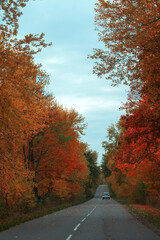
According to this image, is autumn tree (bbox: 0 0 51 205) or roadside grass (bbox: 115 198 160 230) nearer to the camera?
autumn tree (bbox: 0 0 51 205)

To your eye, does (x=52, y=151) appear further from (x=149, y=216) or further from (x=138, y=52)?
(x=138, y=52)

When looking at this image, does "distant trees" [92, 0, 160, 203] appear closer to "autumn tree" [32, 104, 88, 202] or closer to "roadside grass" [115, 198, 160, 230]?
"roadside grass" [115, 198, 160, 230]

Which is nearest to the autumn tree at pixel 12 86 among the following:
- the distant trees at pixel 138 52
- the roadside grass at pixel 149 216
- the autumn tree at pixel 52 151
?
the distant trees at pixel 138 52

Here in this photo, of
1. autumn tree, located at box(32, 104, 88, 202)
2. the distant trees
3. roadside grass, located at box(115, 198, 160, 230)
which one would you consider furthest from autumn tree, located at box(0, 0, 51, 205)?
autumn tree, located at box(32, 104, 88, 202)

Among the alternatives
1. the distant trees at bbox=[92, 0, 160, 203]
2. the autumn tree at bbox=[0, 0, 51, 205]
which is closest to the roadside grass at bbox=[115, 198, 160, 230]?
the distant trees at bbox=[92, 0, 160, 203]

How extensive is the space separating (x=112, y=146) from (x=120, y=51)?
161 feet

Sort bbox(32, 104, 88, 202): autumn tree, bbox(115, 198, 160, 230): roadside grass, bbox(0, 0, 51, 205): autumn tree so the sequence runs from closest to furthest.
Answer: bbox(0, 0, 51, 205): autumn tree < bbox(115, 198, 160, 230): roadside grass < bbox(32, 104, 88, 202): autumn tree

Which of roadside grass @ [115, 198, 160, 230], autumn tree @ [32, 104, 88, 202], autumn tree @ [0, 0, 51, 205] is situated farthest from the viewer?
autumn tree @ [32, 104, 88, 202]

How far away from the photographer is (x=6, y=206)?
19.6 m

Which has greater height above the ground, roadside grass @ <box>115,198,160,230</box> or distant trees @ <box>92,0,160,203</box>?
distant trees @ <box>92,0,160,203</box>

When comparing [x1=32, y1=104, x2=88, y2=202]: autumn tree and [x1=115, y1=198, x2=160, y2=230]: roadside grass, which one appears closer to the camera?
[x1=115, y1=198, x2=160, y2=230]: roadside grass

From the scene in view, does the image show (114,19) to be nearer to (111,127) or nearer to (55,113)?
(55,113)

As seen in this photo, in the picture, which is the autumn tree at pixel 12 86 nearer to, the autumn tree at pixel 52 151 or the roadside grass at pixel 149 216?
the roadside grass at pixel 149 216

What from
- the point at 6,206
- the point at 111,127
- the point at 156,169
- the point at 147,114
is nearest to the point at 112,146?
the point at 111,127
